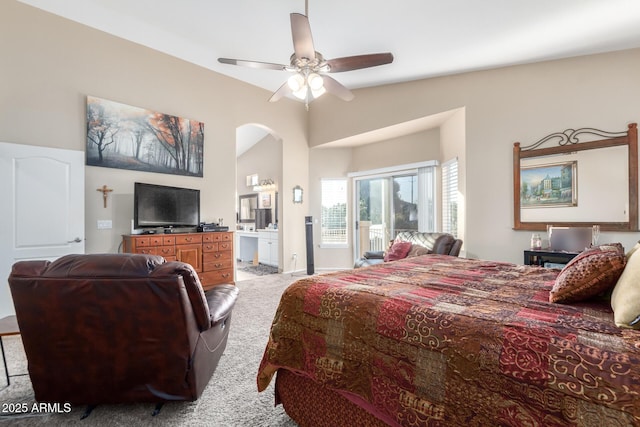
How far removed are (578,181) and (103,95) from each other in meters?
6.07

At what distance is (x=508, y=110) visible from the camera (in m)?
3.90

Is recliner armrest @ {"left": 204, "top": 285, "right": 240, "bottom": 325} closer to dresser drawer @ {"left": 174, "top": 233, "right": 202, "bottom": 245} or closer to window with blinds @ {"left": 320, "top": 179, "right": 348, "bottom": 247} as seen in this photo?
dresser drawer @ {"left": 174, "top": 233, "right": 202, "bottom": 245}

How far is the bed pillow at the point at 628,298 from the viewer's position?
3.28ft

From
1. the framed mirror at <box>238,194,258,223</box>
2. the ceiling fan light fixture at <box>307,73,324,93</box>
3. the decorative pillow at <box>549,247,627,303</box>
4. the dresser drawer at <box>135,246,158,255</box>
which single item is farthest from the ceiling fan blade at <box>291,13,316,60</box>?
the framed mirror at <box>238,194,258,223</box>

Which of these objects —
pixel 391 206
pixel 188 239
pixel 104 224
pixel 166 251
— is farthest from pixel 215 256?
pixel 391 206

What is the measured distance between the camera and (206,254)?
4.43 m

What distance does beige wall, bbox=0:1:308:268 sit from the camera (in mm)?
3311

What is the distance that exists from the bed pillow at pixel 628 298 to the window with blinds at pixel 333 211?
→ 5353 mm

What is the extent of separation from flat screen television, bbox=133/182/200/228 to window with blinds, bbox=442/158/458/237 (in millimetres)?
4115

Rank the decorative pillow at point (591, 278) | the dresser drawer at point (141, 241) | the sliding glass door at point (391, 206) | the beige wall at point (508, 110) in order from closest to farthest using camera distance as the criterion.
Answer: the decorative pillow at point (591, 278), the beige wall at point (508, 110), the dresser drawer at point (141, 241), the sliding glass door at point (391, 206)

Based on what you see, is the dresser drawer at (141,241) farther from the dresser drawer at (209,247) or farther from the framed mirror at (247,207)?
the framed mirror at (247,207)

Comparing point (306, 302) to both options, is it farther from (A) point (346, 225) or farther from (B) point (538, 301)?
(A) point (346, 225)

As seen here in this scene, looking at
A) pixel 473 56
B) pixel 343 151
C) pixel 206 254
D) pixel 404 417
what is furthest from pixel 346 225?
pixel 404 417

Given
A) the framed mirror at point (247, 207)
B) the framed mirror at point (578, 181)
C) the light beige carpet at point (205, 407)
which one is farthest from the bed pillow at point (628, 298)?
the framed mirror at point (247, 207)
